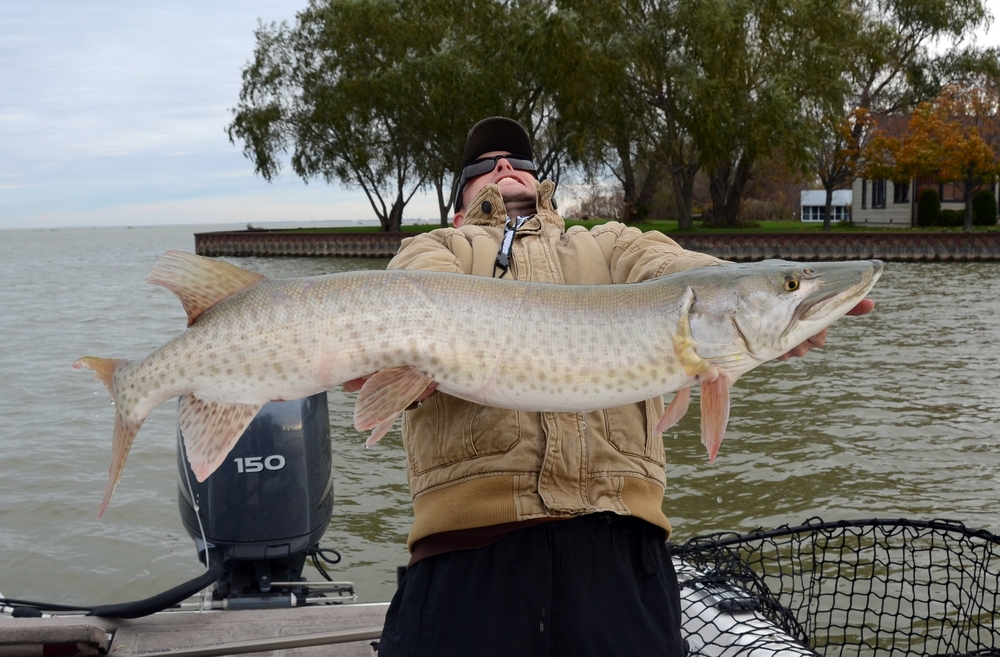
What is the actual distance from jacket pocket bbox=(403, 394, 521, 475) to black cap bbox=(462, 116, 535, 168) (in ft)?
4.20

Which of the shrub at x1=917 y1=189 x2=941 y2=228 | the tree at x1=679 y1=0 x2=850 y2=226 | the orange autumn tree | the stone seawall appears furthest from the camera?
the shrub at x1=917 y1=189 x2=941 y2=228

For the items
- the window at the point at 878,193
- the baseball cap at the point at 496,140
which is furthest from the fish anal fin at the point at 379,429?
the window at the point at 878,193

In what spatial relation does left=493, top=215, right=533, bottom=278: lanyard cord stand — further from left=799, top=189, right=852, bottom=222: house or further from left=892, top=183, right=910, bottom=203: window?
left=799, top=189, right=852, bottom=222: house

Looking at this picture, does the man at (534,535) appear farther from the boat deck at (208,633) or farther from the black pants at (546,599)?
the boat deck at (208,633)

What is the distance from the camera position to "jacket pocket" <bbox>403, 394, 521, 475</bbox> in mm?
2592

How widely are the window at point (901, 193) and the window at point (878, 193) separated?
1.47 metres

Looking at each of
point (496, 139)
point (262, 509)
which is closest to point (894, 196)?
point (496, 139)

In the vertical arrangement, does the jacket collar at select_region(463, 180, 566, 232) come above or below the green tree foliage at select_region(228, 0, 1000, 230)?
below

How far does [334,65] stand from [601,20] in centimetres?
1285

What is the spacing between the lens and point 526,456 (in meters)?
2.57

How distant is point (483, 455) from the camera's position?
8.46 feet

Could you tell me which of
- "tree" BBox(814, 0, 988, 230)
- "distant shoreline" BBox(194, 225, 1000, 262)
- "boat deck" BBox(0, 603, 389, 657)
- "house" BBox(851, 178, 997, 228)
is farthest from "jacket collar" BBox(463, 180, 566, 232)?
"house" BBox(851, 178, 997, 228)

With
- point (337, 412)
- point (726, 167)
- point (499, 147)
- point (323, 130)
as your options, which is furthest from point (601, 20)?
point (499, 147)

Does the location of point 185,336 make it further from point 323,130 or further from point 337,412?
point 323,130
